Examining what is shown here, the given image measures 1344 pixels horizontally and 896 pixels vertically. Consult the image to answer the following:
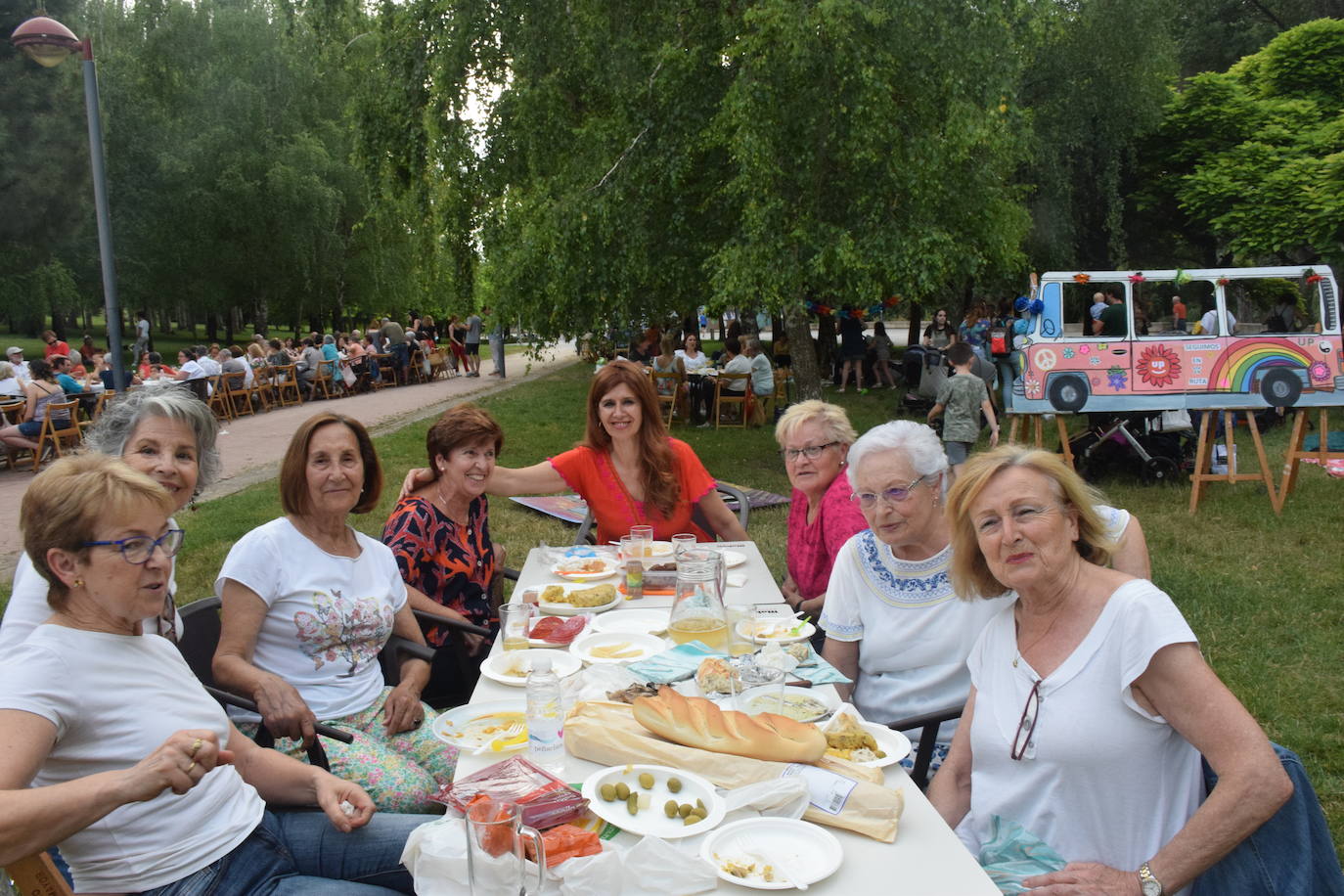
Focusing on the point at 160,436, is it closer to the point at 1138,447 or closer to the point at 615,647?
the point at 615,647

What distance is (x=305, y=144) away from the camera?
2403 cm

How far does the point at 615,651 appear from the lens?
9.11 ft

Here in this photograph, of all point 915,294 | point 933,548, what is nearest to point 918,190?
point 915,294

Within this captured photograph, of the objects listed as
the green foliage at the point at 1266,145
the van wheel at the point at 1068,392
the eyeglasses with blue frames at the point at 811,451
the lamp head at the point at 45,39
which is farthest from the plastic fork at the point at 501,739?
the green foliage at the point at 1266,145

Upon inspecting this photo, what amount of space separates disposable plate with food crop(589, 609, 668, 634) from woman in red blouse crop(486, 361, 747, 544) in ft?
4.04

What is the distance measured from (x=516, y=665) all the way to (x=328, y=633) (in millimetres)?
679

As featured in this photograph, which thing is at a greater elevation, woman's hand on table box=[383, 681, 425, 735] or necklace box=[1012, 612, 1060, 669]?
necklace box=[1012, 612, 1060, 669]

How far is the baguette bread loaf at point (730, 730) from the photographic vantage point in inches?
78.0

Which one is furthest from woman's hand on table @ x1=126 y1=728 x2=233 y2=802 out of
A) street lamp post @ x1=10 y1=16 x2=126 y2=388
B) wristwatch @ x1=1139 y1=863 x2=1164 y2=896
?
street lamp post @ x1=10 y1=16 x2=126 y2=388

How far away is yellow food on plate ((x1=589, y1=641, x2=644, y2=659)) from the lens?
9.00ft

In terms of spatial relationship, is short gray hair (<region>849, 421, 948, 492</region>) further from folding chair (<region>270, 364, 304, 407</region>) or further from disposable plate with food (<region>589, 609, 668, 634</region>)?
folding chair (<region>270, 364, 304, 407</region>)

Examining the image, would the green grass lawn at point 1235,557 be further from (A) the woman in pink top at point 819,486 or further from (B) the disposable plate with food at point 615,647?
(B) the disposable plate with food at point 615,647

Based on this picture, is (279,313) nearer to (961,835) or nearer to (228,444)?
(228,444)

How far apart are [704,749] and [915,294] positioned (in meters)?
7.52
